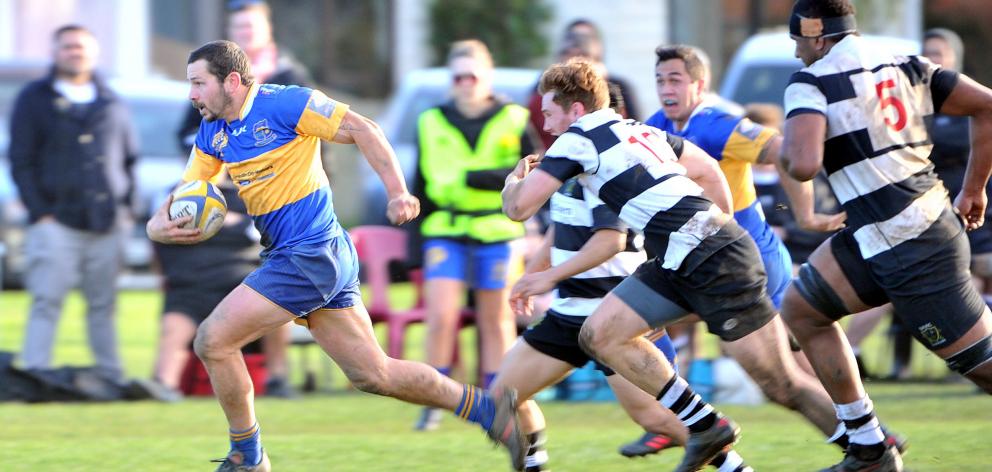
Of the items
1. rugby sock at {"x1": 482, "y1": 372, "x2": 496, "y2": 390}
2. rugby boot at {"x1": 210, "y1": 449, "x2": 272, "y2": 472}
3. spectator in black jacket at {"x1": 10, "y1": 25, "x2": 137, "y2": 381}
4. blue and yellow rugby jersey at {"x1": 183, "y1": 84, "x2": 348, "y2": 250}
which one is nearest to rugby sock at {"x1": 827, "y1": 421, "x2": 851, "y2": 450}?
blue and yellow rugby jersey at {"x1": 183, "y1": 84, "x2": 348, "y2": 250}

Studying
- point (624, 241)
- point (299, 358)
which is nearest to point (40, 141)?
point (299, 358)

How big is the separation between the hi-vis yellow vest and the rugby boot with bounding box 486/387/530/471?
3.02m

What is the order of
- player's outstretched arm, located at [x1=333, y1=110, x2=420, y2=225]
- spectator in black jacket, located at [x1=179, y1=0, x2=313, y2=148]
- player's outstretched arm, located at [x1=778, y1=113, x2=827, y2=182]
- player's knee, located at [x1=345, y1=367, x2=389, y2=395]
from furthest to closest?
spectator in black jacket, located at [x1=179, y1=0, x2=313, y2=148] → player's knee, located at [x1=345, y1=367, x2=389, y2=395] → player's outstretched arm, located at [x1=333, y1=110, x2=420, y2=225] → player's outstretched arm, located at [x1=778, y1=113, x2=827, y2=182]

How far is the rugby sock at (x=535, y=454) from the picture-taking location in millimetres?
6828

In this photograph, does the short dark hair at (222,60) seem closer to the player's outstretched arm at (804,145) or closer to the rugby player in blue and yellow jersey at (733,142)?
the rugby player in blue and yellow jersey at (733,142)

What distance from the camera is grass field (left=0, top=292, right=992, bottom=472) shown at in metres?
7.41

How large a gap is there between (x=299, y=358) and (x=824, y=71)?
7.03 meters

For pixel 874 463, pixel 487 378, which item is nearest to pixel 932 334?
pixel 874 463

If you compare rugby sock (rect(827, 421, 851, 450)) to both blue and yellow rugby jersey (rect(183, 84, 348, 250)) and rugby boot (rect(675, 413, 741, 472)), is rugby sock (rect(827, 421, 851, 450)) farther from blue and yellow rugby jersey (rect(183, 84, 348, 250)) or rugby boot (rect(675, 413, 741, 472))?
blue and yellow rugby jersey (rect(183, 84, 348, 250))

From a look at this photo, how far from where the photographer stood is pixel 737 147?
24.1 ft

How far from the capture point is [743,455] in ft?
25.1

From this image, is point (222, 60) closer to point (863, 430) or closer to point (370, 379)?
point (370, 379)

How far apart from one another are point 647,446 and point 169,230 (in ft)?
7.85

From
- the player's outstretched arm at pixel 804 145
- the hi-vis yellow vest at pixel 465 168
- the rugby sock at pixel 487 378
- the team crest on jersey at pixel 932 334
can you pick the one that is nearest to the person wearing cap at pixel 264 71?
the hi-vis yellow vest at pixel 465 168
